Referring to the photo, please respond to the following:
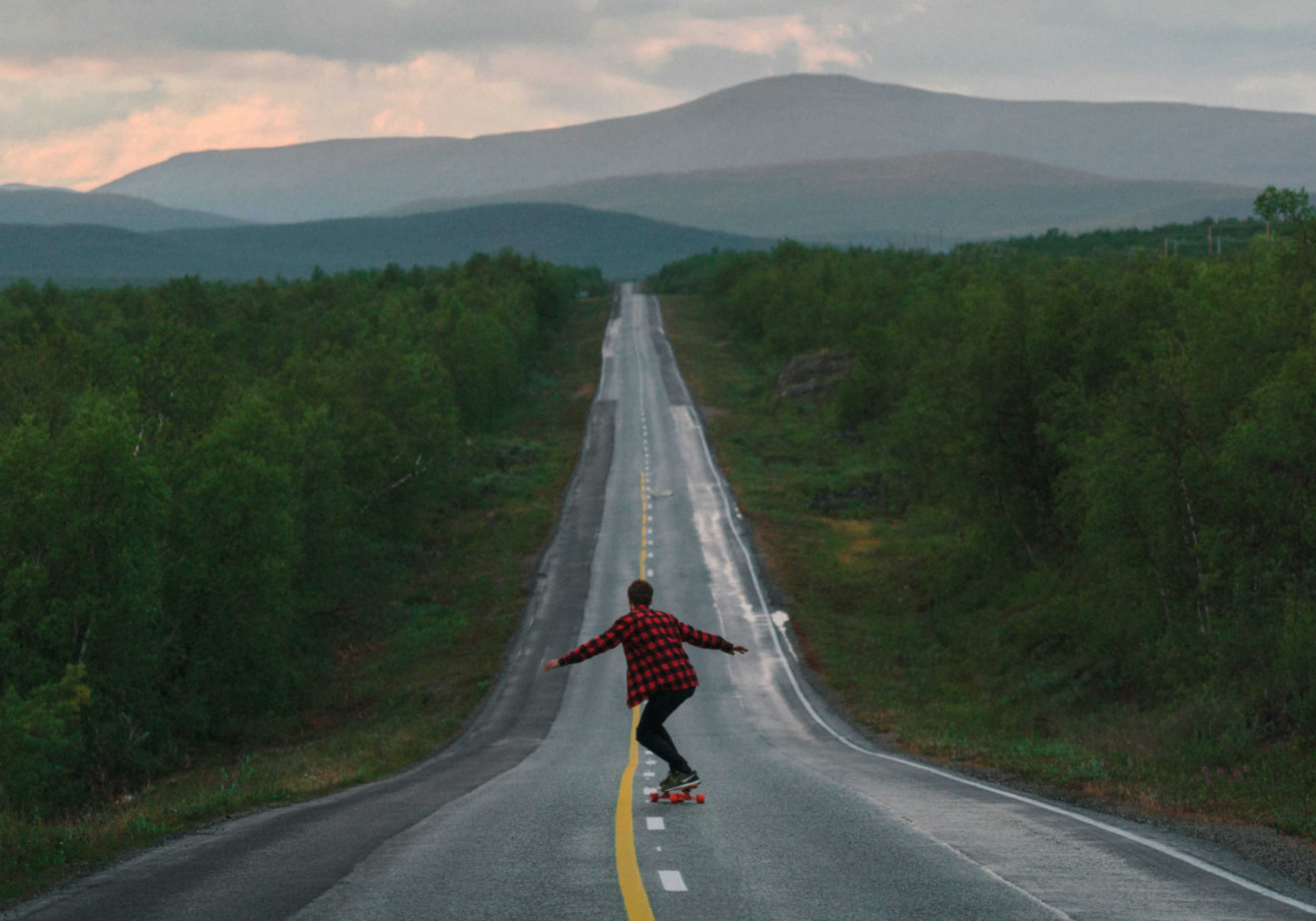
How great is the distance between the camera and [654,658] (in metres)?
12.3

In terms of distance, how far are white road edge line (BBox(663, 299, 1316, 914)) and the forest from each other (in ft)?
40.6

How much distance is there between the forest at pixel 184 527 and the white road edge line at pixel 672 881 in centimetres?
1006

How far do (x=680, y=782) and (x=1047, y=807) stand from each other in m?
4.43

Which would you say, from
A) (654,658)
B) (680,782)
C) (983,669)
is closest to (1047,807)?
(680,782)

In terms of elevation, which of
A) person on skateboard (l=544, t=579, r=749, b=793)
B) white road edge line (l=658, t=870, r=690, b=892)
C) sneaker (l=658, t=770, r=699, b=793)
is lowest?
sneaker (l=658, t=770, r=699, b=793)

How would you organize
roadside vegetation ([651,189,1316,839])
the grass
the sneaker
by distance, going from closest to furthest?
the sneaker → the grass → roadside vegetation ([651,189,1316,839])

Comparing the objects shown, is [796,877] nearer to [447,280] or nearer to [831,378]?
[831,378]

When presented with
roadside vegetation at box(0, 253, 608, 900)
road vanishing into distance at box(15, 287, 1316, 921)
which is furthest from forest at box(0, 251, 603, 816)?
road vanishing into distance at box(15, 287, 1316, 921)

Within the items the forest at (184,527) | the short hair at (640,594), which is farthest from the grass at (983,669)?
the forest at (184,527)

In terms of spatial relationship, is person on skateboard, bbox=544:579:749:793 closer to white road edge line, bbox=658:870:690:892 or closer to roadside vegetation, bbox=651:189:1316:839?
white road edge line, bbox=658:870:690:892

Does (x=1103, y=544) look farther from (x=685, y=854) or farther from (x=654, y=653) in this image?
(x=685, y=854)

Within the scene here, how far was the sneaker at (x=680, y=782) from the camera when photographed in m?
13.0

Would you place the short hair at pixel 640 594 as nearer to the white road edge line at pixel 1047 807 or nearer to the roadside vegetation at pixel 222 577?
the white road edge line at pixel 1047 807

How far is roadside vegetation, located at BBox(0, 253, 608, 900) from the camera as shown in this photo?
88.4 feet
